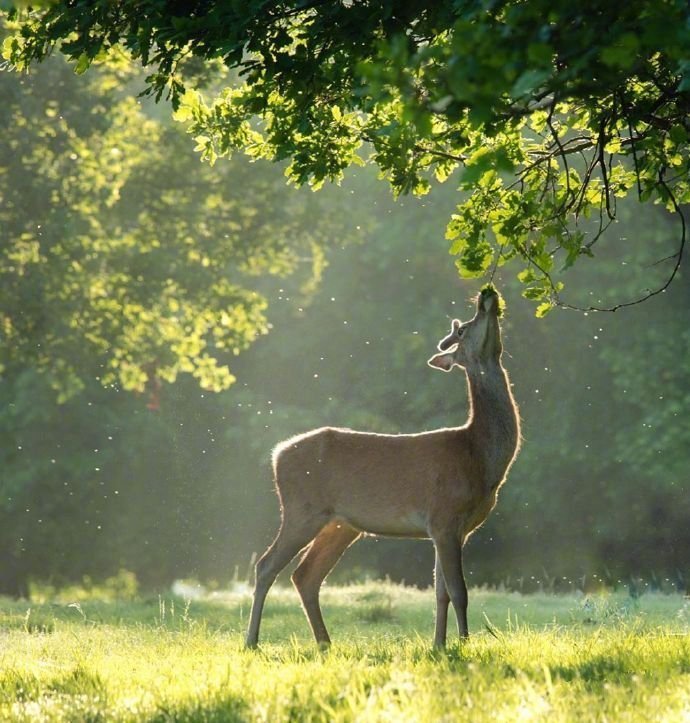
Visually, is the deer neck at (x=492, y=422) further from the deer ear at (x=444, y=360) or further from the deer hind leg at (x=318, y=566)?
the deer hind leg at (x=318, y=566)

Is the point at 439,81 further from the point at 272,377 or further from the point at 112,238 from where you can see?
the point at 272,377

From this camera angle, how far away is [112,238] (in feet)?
76.5

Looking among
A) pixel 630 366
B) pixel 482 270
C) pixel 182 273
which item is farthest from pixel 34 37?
pixel 630 366

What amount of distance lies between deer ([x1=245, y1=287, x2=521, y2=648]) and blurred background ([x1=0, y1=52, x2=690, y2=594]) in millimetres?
12575

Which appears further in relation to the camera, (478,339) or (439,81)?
(478,339)

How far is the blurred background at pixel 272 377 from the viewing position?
74.3 ft

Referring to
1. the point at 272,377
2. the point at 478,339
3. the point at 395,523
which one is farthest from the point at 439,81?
the point at 272,377

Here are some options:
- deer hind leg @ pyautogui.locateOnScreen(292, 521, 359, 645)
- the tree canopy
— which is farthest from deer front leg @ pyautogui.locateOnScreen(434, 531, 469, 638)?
the tree canopy

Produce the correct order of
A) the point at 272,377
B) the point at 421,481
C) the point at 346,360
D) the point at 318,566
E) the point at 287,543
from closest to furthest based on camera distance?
1. the point at 421,481
2. the point at 287,543
3. the point at 318,566
4. the point at 346,360
5. the point at 272,377

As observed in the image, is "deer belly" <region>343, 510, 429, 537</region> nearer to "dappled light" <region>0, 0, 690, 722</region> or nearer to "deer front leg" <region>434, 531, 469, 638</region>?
"dappled light" <region>0, 0, 690, 722</region>

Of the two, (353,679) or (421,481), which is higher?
(421,481)

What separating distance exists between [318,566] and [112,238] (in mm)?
14195

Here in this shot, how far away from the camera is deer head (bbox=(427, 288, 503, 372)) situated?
9.46 m

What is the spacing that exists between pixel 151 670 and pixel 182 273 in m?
16.4
